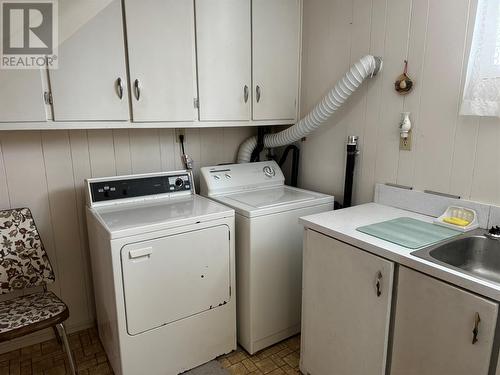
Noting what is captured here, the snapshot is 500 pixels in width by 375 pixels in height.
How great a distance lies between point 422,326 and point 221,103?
1.63m

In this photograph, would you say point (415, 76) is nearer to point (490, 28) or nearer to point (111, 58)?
point (490, 28)

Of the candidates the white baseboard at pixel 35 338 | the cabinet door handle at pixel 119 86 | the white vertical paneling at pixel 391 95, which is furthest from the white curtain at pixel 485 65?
the white baseboard at pixel 35 338

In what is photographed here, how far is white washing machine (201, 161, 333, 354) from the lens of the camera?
1.97m

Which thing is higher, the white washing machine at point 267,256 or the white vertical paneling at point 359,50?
the white vertical paneling at point 359,50

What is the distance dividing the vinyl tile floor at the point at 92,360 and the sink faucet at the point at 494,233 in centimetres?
124

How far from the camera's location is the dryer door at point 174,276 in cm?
167

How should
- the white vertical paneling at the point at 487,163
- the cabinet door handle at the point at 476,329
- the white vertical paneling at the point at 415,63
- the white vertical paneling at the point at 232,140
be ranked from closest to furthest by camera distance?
the cabinet door handle at the point at 476,329 < the white vertical paneling at the point at 487,163 < the white vertical paneling at the point at 415,63 < the white vertical paneling at the point at 232,140

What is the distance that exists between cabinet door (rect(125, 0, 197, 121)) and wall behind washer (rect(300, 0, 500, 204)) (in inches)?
36.0

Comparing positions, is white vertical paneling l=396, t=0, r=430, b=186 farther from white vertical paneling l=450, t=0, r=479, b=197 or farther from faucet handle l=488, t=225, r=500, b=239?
faucet handle l=488, t=225, r=500, b=239

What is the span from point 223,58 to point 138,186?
38.0 inches

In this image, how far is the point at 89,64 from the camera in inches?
68.7

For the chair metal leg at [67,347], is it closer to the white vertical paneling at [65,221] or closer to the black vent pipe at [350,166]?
the white vertical paneling at [65,221]

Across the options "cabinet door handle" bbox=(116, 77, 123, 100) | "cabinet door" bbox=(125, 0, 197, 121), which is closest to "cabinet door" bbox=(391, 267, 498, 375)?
"cabinet door" bbox=(125, 0, 197, 121)

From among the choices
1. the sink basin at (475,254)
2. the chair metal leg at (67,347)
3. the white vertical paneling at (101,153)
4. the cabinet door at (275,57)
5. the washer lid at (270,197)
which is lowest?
the chair metal leg at (67,347)
